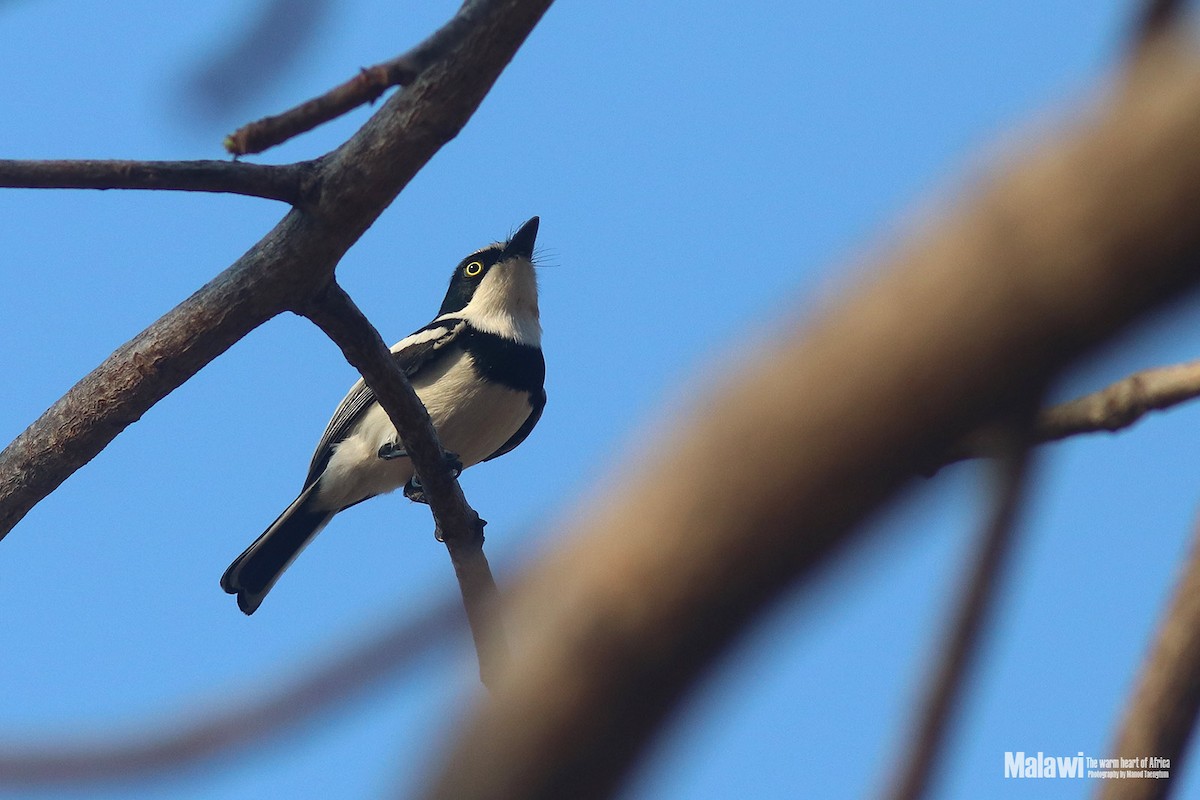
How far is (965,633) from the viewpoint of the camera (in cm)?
116

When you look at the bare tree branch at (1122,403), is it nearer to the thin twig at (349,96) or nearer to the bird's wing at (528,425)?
the thin twig at (349,96)

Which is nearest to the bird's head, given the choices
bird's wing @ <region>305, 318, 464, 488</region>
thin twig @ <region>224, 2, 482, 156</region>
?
bird's wing @ <region>305, 318, 464, 488</region>

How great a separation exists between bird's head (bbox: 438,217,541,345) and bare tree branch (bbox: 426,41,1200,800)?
23.0 ft

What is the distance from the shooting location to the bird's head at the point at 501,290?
26.6ft

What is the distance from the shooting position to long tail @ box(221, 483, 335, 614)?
23.6ft

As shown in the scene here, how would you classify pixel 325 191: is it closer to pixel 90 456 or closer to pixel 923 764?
pixel 90 456

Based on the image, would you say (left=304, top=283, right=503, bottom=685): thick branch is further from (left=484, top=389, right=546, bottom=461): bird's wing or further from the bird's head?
the bird's head

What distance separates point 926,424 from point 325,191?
322 centimetres

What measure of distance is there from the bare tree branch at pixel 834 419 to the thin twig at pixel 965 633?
0.91 ft

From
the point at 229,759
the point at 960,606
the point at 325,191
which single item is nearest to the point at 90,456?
the point at 325,191

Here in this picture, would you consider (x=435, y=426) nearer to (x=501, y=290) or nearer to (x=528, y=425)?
(x=528, y=425)

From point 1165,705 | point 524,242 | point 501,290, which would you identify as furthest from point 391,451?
point 1165,705

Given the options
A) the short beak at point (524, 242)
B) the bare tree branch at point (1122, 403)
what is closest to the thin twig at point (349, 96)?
the bare tree branch at point (1122, 403)

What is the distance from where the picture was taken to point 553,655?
912 mm
